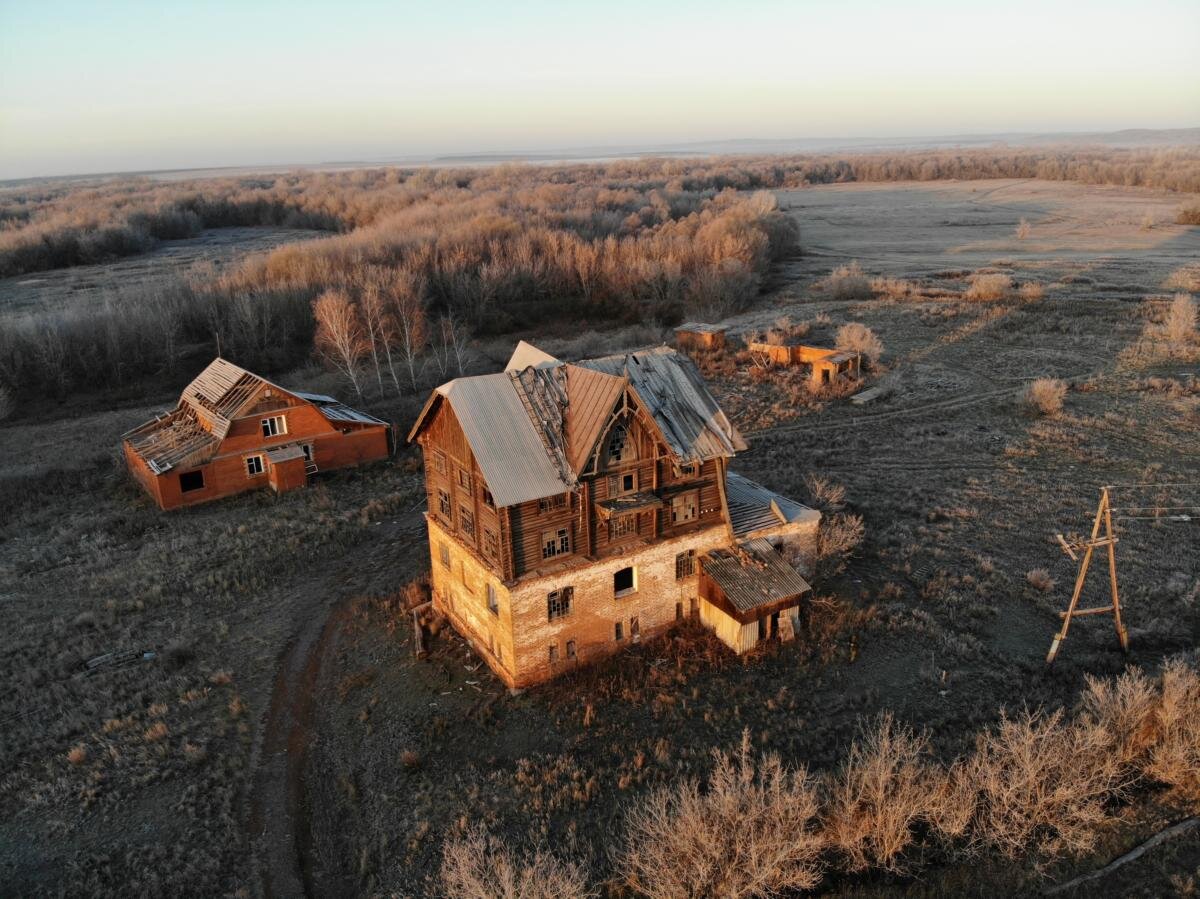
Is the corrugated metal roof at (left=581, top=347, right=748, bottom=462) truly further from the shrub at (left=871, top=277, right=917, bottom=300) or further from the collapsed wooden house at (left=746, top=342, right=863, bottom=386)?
the shrub at (left=871, top=277, right=917, bottom=300)

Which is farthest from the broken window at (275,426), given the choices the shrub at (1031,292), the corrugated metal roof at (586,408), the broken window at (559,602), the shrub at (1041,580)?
the shrub at (1031,292)

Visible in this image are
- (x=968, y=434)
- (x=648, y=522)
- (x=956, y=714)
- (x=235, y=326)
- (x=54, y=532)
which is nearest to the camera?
(x=956, y=714)

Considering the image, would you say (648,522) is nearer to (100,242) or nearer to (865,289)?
(865,289)

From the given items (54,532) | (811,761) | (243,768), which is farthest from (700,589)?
(54,532)

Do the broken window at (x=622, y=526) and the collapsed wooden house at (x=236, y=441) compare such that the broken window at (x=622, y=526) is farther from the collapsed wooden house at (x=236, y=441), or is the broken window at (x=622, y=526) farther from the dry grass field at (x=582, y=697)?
the collapsed wooden house at (x=236, y=441)

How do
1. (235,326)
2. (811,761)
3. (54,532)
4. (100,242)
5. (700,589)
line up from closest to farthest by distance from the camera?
(811,761)
(700,589)
(54,532)
(235,326)
(100,242)

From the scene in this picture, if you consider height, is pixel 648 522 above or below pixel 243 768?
above
